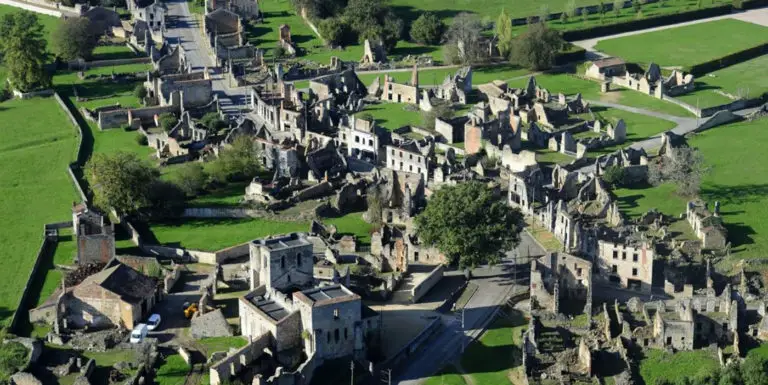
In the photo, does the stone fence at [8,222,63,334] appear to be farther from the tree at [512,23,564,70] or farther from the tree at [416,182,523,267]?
the tree at [512,23,564,70]

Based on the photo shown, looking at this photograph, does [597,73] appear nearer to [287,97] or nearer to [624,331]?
[287,97]

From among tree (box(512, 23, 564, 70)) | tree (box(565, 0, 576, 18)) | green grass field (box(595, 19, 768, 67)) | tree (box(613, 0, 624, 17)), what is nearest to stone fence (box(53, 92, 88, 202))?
tree (box(512, 23, 564, 70))

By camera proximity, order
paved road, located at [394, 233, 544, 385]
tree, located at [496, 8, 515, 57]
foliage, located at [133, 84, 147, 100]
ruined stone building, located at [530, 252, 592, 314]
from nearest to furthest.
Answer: paved road, located at [394, 233, 544, 385] < ruined stone building, located at [530, 252, 592, 314] < foliage, located at [133, 84, 147, 100] < tree, located at [496, 8, 515, 57]

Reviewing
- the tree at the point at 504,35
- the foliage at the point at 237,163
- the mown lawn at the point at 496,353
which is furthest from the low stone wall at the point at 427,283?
the tree at the point at 504,35

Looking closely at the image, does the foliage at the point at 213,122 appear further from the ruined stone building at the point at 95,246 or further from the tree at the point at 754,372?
the tree at the point at 754,372

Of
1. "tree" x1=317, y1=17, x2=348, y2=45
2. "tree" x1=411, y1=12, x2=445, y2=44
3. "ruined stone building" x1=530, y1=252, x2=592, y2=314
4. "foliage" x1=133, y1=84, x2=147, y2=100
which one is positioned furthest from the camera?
"tree" x1=411, y1=12, x2=445, y2=44

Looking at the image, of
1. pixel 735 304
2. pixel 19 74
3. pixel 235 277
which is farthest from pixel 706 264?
pixel 19 74

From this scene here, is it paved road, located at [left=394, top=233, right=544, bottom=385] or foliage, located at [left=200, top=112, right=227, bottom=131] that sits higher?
foliage, located at [left=200, top=112, right=227, bottom=131]

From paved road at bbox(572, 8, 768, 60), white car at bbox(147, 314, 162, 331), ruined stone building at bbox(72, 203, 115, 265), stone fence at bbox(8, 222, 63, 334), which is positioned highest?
paved road at bbox(572, 8, 768, 60)

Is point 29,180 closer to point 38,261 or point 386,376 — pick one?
point 38,261
